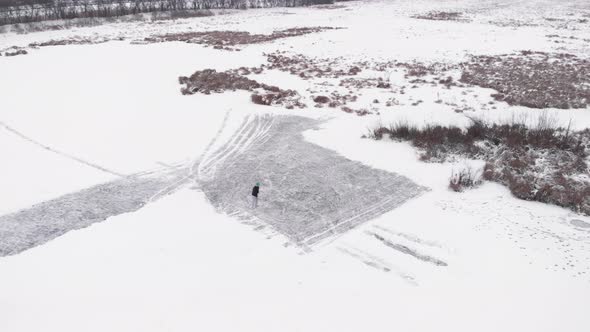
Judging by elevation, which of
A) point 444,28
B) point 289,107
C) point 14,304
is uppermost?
point 444,28

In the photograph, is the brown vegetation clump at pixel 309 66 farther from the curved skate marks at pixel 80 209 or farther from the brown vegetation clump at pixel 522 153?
the curved skate marks at pixel 80 209

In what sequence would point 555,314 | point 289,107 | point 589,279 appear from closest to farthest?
point 555,314 → point 589,279 → point 289,107

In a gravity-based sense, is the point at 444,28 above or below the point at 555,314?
above

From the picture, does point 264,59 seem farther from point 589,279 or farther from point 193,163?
point 589,279

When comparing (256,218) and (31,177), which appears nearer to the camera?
(256,218)

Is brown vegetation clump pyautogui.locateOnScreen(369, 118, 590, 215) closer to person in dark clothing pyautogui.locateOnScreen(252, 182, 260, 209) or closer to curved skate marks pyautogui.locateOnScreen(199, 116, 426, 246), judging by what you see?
curved skate marks pyautogui.locateOnScreen(199, 116, 426, 246)

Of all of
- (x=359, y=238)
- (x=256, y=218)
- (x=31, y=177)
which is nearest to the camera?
(x=359, y=238)

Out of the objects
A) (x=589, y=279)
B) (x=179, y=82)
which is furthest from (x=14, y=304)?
(x=179, y=82)

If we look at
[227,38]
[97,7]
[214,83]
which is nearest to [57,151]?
[214,83]
